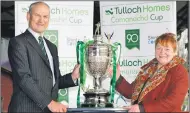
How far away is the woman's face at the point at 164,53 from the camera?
3.91 meters

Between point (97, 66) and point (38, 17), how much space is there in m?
0.67

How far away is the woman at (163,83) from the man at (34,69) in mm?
607

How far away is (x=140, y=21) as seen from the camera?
192 inches

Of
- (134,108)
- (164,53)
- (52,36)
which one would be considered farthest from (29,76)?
(164,53)

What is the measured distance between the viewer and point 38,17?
4.11m

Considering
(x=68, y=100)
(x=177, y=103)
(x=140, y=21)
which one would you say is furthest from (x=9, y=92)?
(x=177, y=103)

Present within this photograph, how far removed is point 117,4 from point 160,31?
1.72 ft

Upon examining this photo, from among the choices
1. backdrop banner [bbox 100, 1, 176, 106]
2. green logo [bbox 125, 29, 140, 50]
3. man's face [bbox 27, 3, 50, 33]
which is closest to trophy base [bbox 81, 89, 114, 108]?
man's face [bbox 27, 3, 50, 33]

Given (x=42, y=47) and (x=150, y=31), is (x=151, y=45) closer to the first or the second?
(x=150, y=31)

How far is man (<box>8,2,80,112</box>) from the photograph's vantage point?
12.8 ft

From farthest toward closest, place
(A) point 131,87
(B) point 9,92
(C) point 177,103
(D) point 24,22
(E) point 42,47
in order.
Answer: (B) point 9,92, (D) point 24,22, (A) point 131,87, (E) point 42,47, (C) point 177,103

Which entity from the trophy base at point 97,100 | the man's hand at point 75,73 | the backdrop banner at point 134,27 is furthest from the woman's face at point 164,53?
the backdrop banner at point 134,27

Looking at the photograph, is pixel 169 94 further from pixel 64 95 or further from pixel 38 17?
pixel 64 95

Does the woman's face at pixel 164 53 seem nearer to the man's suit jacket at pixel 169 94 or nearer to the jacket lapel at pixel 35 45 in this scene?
the man's suit jacket at pixel 169 94
